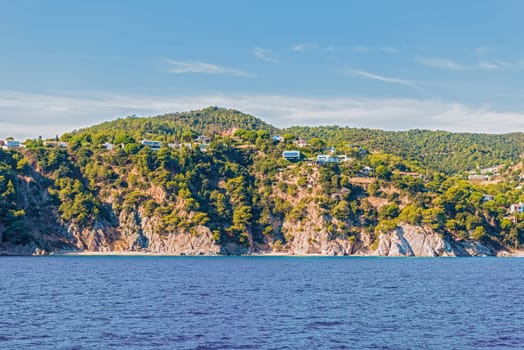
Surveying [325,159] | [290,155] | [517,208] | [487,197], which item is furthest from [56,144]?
[517,208]

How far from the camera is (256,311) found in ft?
157

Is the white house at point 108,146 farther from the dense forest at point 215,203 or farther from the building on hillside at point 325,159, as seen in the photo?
the building on hillside at point 325,159

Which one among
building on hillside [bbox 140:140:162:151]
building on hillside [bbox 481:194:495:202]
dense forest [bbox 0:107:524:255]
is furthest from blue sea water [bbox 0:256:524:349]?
building on hillside [bbox 481:194:495:202]

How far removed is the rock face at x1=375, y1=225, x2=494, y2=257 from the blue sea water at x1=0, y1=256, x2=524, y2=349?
6380 centimetres

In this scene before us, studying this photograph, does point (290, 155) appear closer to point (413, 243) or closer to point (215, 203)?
point (215, 203)

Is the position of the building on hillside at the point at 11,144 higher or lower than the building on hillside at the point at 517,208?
higher

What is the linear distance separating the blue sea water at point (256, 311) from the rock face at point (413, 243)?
63.8 metres

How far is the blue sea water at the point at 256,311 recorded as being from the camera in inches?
1447

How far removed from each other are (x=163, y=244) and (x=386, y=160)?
74100mm

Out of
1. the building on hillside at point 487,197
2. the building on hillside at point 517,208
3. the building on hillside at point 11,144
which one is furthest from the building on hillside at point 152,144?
the building on hillside at point 517,208

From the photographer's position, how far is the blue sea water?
121 feet

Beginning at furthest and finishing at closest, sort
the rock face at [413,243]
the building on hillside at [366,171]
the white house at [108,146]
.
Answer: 1. the building on hillside at [366,171]
2. the white house at [108,146]
3. the rock face at [413,243]

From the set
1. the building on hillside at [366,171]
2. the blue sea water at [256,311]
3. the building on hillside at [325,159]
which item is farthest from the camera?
the building on hillside at [325,159]

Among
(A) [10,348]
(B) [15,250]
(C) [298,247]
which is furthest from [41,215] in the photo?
(A) [10,348]
